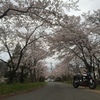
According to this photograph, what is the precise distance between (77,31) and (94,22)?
10.8 feet

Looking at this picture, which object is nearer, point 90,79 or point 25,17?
point 25,17

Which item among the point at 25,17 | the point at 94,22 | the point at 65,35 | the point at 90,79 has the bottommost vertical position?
the point at 90,79

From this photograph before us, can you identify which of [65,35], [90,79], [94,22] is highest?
[94,22]

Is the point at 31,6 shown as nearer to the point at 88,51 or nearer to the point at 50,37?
the point at 50,37

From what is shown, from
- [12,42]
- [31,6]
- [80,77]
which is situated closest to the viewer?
[31,6]

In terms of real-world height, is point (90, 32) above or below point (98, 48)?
above

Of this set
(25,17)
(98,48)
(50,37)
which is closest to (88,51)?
(98,48)

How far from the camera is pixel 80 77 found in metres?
Result: 28.0

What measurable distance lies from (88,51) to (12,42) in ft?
39.6

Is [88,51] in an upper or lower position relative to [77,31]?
lower

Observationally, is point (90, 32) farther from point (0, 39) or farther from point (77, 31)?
point (0, 39)

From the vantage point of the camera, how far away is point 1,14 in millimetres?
16844

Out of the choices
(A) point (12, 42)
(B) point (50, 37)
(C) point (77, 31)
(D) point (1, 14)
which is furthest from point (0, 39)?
(D) point (1, 14)

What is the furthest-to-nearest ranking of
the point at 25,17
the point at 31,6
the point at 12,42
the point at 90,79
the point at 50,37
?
the point at 12,42 → the point at 50,37 → the point at 90,79 → the point at 25,17 → the point at 31,6
